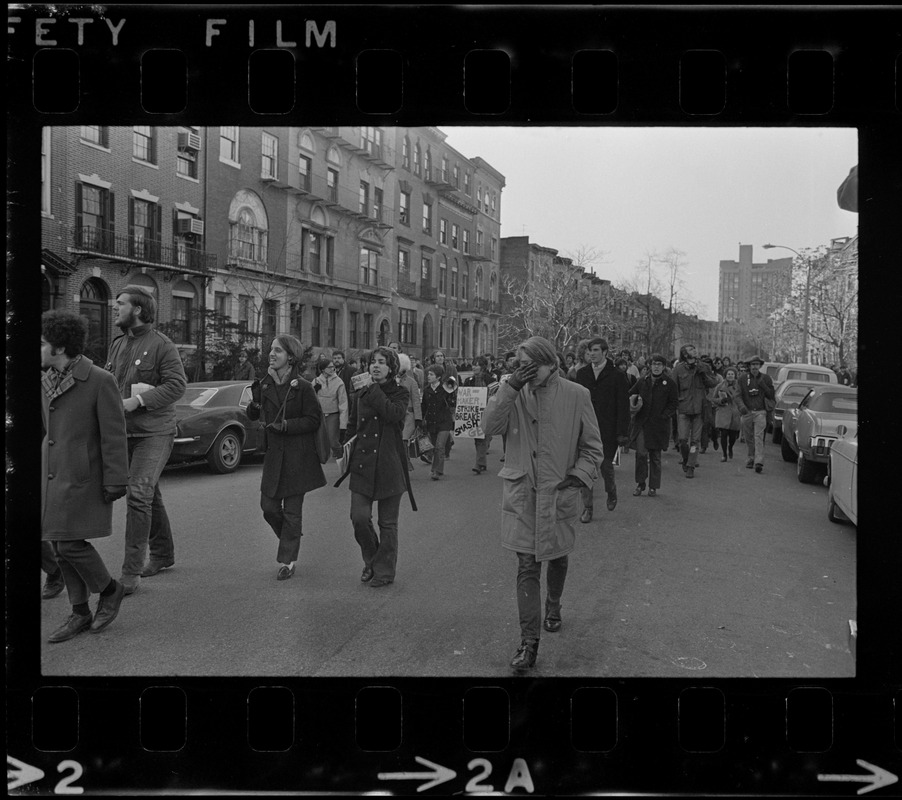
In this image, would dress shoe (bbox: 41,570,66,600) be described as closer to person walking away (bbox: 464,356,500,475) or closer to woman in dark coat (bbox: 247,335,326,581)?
woman in dark coat (bbox: 247,335,326,581)

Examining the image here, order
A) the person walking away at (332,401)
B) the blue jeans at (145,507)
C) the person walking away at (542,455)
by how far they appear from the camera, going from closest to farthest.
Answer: the blue jeans at (145,507)
the person walking away at (542,455)
the person walking away at (332,401)

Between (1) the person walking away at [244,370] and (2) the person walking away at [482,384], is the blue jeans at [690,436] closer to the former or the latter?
(2) the person walking away at [482,384]

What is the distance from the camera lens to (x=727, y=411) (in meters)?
7.73

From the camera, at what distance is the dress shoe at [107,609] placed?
11.6ft

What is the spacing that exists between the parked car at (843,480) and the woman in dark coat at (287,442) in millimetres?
2805

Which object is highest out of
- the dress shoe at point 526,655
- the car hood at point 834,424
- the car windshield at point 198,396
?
the car windshield at point 198,396

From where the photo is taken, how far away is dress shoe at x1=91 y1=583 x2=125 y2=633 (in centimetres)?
354

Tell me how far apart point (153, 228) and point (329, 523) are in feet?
5.80

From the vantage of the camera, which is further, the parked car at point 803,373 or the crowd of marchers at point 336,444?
the parked car at point 803,373

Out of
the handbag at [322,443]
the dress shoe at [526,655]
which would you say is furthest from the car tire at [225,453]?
the dress shoe at [526,655]

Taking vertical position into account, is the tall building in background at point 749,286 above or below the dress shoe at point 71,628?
above
